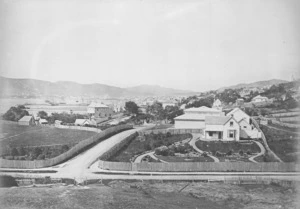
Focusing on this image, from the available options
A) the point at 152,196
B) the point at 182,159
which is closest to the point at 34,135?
the point at 152,196

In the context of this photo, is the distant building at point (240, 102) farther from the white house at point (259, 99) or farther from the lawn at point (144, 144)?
the lawn at point (144, 144)

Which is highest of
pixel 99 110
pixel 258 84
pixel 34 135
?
pixel 258 84

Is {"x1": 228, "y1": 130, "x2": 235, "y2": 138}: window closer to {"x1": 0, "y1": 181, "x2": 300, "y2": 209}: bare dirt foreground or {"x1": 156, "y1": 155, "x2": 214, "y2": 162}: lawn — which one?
{"x1": 156, "y1": 155, "x2": 214, "y2": 162}: lawn

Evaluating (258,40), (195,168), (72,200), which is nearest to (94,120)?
(72,200)

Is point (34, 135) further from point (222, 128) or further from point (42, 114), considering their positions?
point (222, 128)

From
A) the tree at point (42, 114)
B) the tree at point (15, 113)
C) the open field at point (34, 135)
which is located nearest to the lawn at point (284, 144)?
the open field at point (34, 135)

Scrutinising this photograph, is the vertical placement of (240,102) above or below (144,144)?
above

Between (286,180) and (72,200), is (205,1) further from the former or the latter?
(72,200)
